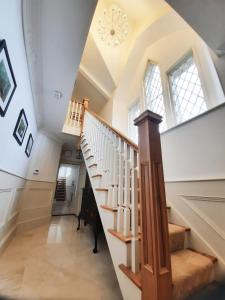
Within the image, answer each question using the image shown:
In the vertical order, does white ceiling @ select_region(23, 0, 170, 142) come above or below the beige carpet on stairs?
above

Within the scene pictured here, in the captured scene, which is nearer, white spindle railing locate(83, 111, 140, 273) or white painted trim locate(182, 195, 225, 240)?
white spindle railing locate(83, 111, 140, 273)

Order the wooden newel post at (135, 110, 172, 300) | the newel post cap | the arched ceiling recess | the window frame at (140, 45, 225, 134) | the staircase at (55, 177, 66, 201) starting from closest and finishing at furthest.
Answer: the wooden newel post at (135, 110, 172, 300) → the newel post cap → the window frame at (140, 45, 225, 134) → the arched ceiling recess → the staircase at (55, 177, 66, 201)

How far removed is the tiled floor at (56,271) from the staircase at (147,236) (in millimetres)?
451

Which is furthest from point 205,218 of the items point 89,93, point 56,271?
point 89,93

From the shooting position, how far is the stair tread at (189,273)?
0.89 m

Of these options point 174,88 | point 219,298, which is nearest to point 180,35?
point 174,88

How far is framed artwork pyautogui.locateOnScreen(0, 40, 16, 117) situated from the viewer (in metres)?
1.09

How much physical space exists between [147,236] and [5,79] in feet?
5.34

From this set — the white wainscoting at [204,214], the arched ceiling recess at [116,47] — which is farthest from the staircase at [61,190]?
the white wainscoting at [204,214]

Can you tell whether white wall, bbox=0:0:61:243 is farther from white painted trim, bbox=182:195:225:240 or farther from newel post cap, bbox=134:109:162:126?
white painted trim, bbox=182:195:225:240

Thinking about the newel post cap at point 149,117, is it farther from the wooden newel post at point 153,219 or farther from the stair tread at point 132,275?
the stair tread at point 132,275

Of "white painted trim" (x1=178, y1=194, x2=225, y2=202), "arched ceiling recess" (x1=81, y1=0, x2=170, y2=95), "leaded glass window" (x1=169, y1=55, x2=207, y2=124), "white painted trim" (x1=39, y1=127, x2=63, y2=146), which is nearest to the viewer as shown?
"white painted trim" (x1=178, y1=194, x2=225, y2=202)

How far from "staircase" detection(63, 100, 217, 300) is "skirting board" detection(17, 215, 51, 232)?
2442 millimetres

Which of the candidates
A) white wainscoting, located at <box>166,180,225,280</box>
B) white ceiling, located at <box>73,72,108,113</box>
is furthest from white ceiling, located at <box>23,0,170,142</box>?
white wainscoting, located at <box>166,180,225,280</box>
